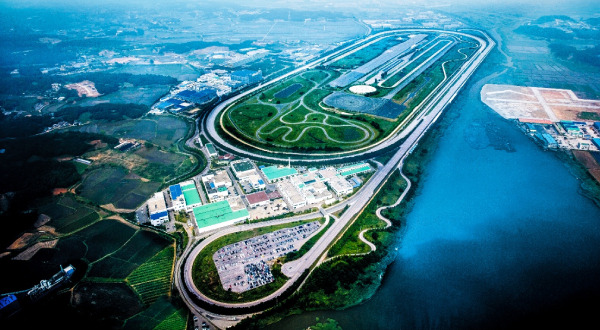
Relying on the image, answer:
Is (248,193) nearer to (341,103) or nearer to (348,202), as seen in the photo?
(348,202)

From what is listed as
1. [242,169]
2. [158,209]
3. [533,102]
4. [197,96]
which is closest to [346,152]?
[242,169]

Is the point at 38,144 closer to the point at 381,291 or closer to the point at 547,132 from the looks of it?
the point at 381,291

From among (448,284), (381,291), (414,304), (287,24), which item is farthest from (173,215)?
(287,24)

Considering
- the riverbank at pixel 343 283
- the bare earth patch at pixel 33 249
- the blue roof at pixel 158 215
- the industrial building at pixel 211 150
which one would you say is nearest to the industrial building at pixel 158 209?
the blue roof at pixel 158 215

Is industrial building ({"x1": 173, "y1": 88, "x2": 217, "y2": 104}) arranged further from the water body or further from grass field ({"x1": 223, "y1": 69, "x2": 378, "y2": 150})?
the water body

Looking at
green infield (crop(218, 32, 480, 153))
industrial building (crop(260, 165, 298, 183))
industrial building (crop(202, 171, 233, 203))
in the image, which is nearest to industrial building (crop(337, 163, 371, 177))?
green infield (crop(218, 32, 480, 153))

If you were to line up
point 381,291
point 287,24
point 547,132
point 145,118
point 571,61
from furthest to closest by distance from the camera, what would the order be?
1. point 287,24
2. point 571,61
3. point 145,118
4. point 547,132
5. point 381,291

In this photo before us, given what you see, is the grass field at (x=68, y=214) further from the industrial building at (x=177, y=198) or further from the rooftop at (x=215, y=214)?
the rooftop at (x=215, y=214)

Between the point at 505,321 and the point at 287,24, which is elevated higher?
the point at 287,24
